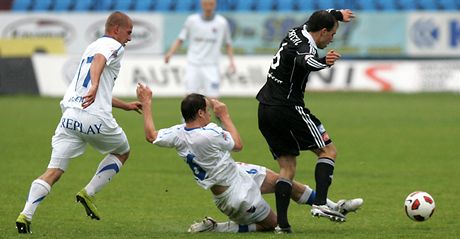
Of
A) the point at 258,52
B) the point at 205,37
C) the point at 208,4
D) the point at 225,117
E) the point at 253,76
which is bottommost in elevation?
the point at 258,52

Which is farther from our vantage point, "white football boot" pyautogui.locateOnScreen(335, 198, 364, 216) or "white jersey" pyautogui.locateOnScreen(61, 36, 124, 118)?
"white football boot" pyautogui.locateOnScreen(335, 198, 364, 216)

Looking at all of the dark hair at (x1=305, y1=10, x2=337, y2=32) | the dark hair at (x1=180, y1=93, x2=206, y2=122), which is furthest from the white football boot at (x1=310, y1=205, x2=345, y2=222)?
the dark hair at (x1=305, y1=10, x2=337, y2=32)

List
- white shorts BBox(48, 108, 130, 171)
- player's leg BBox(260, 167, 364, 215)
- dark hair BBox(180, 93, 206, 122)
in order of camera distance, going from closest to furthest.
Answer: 1. dark hair BBox(180, 93, 206, 122)
2. white shorts BBox(48, 108, 130, 171)
3. player's leg BBox(260, 167, 364, 215)

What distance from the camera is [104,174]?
9.14m

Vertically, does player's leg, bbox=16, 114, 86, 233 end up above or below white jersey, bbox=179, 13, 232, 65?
above

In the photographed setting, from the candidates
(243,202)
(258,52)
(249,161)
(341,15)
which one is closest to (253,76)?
(258,52)

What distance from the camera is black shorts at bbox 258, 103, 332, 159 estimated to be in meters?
8.92

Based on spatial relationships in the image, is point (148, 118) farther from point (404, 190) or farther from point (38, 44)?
point (38, 44)

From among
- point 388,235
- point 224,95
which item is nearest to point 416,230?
point 388,235

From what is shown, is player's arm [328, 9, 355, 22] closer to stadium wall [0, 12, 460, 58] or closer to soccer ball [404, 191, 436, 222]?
soccer ball [404, 191, 436, 222]

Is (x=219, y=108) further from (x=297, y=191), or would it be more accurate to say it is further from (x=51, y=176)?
(x=51, y=176)

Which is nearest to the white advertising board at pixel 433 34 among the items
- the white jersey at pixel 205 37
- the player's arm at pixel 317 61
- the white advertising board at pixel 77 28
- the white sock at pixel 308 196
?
the white advertising board at pixel 77 28

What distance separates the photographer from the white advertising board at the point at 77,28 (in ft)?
109

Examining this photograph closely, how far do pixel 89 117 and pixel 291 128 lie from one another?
1838 millimetres
